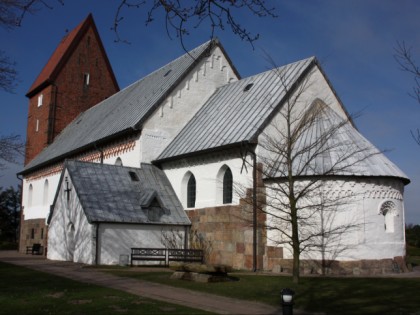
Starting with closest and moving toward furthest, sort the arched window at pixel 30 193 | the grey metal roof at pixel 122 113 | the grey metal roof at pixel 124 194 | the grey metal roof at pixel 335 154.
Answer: the grey metal roof at pixel 335 154
the grey metal roof at pixel 124 194
the grey metal roof at pixel 122 113
the arched window at pixel 30 193

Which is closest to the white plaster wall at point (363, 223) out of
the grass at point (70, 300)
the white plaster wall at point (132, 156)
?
the white plaster wall at point (132, 156)

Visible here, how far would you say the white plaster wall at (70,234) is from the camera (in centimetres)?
2178

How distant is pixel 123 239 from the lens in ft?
72.8

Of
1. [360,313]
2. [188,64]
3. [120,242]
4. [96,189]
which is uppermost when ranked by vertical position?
[188,64]

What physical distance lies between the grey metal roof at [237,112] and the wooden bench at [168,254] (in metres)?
4.58

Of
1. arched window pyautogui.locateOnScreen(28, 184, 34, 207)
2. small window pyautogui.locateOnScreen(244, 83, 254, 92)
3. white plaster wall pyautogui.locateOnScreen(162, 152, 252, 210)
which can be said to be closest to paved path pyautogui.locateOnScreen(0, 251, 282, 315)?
white plaster wall pyautogui.locateOnScreen(162, 152, 252, 210)

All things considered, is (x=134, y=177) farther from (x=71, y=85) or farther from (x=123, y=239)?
(x=71, y=85)

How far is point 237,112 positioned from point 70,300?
14.5 metres

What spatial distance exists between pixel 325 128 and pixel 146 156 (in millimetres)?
9298

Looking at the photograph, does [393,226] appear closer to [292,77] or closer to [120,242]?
[292,77]

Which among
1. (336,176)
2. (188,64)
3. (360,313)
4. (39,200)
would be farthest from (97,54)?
(360,313)

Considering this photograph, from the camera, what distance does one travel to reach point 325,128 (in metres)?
21.9

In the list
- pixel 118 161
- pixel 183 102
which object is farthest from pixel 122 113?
pixel 183 102

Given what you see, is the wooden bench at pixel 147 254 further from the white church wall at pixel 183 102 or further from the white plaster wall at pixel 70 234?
the white church wall at pixel 183 102
